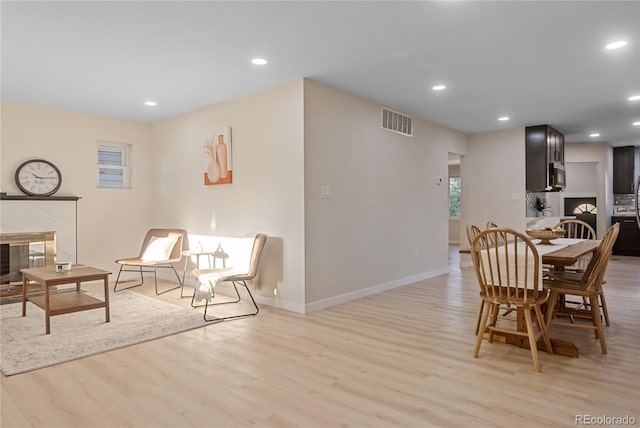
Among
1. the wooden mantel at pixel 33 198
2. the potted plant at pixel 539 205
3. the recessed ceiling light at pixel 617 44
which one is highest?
the recessed ceiling light at pixel 617 44

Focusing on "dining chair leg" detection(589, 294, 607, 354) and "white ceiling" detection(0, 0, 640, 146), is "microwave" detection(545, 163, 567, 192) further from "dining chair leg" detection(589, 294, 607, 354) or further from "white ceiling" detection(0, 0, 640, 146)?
"dining chair leg" detection(589, 294, 607, 354)

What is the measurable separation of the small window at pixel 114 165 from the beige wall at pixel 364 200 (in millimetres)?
3654

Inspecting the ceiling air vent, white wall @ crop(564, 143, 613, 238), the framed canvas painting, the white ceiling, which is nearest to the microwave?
the white ceiling

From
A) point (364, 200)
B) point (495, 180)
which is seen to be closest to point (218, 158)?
point (364, 200)

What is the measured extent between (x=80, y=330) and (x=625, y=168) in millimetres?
10794

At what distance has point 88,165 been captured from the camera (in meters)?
5.86

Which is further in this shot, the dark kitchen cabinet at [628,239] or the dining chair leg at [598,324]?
the dark kitchen cabinet at [628,239]

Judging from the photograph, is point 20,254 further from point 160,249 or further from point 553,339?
point 553,339

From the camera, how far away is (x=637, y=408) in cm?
217

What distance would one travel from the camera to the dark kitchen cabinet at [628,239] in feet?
28.0

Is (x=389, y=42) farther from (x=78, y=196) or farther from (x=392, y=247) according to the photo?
(x=78, y=196)

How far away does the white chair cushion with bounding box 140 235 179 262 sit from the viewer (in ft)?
17.6

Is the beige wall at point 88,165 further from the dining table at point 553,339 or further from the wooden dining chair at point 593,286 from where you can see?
the wooden dining chair at point 593,286

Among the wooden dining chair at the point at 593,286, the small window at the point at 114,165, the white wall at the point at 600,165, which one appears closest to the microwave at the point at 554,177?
the white wall at the point at 600,165
